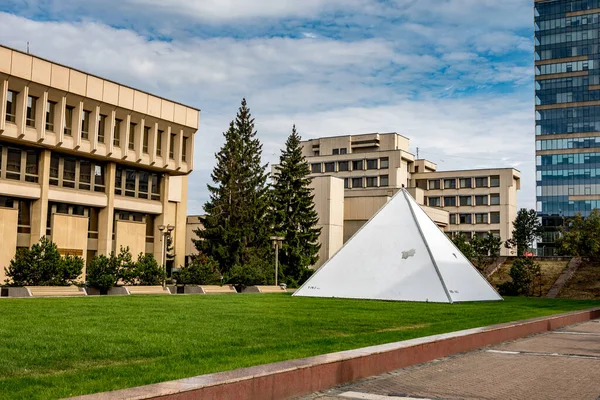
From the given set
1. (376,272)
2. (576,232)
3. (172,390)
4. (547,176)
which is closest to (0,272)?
(376,272)

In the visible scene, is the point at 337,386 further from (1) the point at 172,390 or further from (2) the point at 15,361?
(2) the point at 15,361

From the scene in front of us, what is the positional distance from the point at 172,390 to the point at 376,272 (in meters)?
29.4

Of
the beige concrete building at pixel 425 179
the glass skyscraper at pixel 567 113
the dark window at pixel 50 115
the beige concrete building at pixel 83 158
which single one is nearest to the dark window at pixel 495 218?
the beige concrete building at pixel 425 179

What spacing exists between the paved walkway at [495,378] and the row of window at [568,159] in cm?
10527

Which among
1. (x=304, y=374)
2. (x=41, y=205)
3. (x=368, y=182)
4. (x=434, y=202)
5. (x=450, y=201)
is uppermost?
(x=368, y=182)

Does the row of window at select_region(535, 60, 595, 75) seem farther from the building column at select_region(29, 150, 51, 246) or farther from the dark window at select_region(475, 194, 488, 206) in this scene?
the building column at select_region(29, 150, 51, 246)

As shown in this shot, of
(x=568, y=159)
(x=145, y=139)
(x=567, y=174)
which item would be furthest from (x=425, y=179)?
(x=145, y=139)

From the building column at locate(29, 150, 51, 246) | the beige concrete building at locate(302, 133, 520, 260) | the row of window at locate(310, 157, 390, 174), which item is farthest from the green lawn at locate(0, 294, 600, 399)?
the row of window at locate(310, 157, 390, 174)

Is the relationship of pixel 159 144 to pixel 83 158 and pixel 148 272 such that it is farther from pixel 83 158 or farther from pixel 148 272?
pixel 148 272

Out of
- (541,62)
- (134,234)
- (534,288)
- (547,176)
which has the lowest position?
(534,288)

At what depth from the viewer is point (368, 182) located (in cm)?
10319

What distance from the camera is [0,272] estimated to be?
4244 cm

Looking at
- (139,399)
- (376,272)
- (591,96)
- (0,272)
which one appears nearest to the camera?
(139,399)

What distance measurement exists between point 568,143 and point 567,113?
519cm
